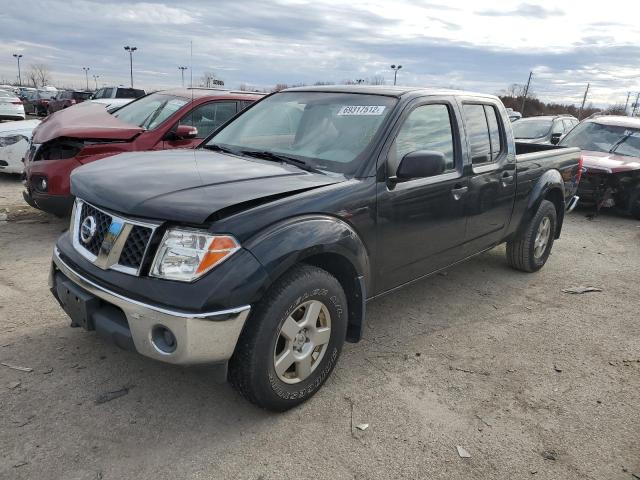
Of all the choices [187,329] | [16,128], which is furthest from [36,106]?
[187,329]

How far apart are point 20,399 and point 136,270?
3.74 ft

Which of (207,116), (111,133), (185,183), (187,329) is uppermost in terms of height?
(207,116)

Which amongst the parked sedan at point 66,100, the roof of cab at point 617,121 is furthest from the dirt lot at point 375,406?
the parked sedan at point 66,100

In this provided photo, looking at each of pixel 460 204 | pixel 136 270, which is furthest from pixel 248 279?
pixel 460 204

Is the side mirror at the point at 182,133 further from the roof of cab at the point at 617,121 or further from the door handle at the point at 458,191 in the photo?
the roof of cab at the point at 617,121

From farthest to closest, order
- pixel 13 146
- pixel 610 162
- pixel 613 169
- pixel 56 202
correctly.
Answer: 1. pixel 610 162
2. pixel 13 146
3. pixel 613 169
4. pixel 56 202

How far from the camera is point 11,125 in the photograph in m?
8.84

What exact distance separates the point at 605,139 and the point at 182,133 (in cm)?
817

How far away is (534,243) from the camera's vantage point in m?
5.32

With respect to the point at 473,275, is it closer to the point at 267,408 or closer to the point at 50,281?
the point at 267,408

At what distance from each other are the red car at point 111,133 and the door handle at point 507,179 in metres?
3.49

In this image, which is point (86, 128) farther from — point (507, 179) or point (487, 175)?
point (507, 179)

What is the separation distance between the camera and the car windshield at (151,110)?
20.6 ft

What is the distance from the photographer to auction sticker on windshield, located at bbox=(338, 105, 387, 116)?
343cm
